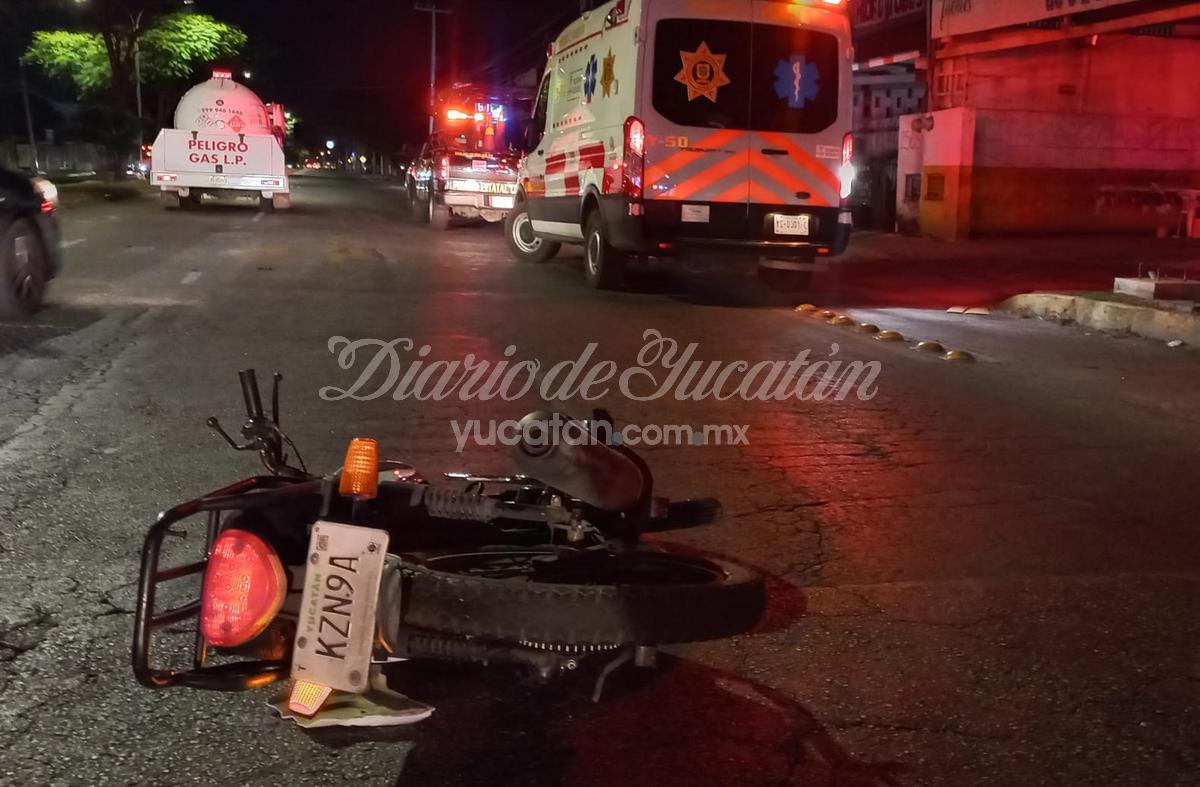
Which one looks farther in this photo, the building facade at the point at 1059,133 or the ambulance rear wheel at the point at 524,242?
the building facade at the point at 1059,133

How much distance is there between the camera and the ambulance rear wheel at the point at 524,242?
17.1m

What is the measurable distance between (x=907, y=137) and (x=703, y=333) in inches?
597

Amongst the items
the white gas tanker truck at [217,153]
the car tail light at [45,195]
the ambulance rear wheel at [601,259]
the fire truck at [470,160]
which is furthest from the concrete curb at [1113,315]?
the white gas tanker truck at [217,153]

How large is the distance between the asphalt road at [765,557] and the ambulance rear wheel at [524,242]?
6.02 meters

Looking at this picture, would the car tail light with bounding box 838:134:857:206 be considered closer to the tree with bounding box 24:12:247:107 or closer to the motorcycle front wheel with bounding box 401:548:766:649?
the motorcycle front wheel with bounding box 401:548:766:649

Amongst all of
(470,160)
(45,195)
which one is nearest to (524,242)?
(470,160)

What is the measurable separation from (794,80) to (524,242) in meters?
5.78

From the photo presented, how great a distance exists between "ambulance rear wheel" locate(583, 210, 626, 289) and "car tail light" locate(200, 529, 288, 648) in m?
10.3

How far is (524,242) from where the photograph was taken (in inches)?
685

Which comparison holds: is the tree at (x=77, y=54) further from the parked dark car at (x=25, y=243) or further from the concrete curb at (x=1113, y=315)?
the concrete curb at (x=1113, y=315)

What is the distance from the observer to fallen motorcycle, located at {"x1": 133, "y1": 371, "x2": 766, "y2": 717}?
3014 mm

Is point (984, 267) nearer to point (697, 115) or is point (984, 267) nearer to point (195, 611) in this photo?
point (697, 115)

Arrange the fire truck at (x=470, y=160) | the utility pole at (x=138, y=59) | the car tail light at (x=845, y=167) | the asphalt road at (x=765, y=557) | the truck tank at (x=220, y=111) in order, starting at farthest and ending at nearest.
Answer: the utility pole at (x=138, y=59) < the truck tank at (x=220, y=111) < the fire truck at (x=470, y=160) < the car tail light at (x=845, y=167) < the asphalt road at (x=765, y=557)

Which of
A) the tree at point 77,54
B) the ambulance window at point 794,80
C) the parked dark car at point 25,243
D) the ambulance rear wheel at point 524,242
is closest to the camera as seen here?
the parked dark car at point 25,243
